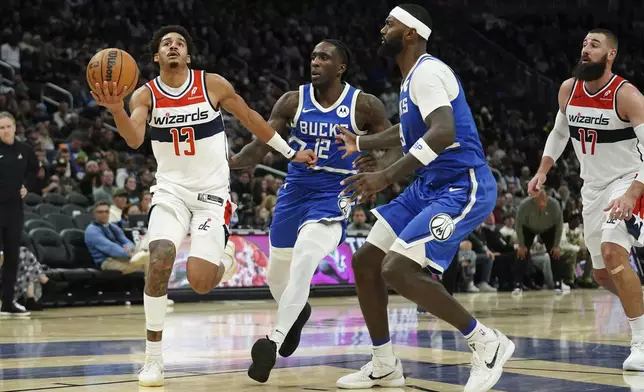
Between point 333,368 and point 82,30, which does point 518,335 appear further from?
point 82,30

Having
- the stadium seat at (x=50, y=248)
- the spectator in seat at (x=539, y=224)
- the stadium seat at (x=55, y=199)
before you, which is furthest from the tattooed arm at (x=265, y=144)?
the spectator in seat at (x=539, y=224)

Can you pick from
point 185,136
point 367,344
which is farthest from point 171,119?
point 367,344

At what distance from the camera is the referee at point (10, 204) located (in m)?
10.8

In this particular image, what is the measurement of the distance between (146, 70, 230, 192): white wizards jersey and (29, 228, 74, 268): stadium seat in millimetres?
6759

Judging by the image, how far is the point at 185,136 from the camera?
6141mm

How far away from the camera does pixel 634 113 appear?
248 inches

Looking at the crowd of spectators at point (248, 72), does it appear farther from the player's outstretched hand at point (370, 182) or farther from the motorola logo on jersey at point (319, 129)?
the player's outstretched hand at point (370, 182)

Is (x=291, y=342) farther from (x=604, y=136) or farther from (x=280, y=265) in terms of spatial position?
(x=604, y=136)

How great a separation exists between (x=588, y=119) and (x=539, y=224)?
8896 mm

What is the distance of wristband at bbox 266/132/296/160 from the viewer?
6.40 metres

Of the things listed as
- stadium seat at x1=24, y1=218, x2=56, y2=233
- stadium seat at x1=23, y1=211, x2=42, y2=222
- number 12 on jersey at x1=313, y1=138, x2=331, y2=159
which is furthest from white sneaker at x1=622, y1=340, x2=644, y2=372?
stadium seat at x1=23, y1=211, x2=42, y2=222

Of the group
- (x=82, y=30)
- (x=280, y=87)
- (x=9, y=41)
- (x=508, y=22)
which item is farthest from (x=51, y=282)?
(x=508, y=22)

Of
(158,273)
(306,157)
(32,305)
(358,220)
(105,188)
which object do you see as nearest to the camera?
(158,273)

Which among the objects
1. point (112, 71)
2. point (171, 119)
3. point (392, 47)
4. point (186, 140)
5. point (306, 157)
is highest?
point (392, 47)
